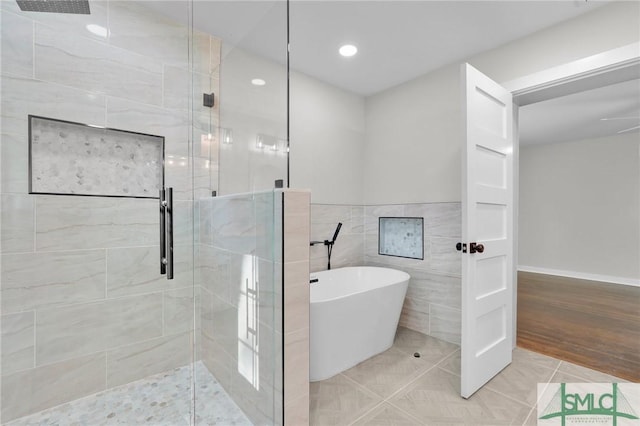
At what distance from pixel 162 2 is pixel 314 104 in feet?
4.61

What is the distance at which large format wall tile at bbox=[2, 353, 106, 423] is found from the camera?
1.54 meters

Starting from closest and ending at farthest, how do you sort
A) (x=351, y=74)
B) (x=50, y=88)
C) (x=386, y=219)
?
(x=50, y=88) → (x=351, y=74) → (x=386, y=219)

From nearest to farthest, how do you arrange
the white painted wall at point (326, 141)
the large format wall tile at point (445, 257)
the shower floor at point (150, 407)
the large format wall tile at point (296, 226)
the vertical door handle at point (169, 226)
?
the large format wall tile at point (296, 226), the vertical door handle at point (169, 226), the shower floor at point (150, 407), the large format wall tile at point (445, 257), the white painted wall at point (326, 141)

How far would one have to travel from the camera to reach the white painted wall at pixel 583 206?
463cm

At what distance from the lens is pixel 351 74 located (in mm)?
2818

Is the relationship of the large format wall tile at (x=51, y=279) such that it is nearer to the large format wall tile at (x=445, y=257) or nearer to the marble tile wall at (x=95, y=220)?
the marble tile wall at (x=95, y=220)

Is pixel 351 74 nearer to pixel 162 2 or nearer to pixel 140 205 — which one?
pixel 162 2

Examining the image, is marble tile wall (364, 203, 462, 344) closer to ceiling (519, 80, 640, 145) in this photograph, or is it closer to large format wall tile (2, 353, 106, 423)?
ceiling (519, 80, 640, 145)

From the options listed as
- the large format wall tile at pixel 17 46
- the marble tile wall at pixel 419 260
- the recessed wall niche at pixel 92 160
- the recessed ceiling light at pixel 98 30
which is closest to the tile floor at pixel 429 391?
the marble tile wall at pixel 419 260

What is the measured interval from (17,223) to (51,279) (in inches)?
13.5

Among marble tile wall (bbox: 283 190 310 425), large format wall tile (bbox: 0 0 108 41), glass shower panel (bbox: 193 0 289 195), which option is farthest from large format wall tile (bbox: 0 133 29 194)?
marble tile wall (bbox: 283 190 310 425)

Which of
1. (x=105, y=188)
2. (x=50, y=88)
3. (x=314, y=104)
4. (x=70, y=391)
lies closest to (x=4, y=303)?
(x=70, y=391)

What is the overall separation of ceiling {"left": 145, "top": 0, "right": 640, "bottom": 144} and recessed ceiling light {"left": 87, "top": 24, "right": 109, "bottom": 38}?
332 mm

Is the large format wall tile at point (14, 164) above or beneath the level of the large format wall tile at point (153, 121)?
beneath
